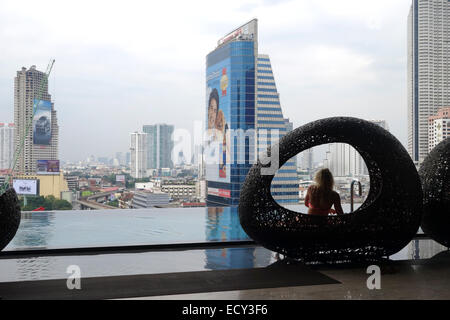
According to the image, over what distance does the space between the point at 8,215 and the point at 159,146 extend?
465 centimetres

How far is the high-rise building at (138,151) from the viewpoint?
8180 mm

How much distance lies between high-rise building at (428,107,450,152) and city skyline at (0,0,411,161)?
51 centimetres

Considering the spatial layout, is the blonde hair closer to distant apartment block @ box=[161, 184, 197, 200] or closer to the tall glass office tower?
the tall glass office tower

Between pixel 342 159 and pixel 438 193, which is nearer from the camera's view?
pixel 438 193

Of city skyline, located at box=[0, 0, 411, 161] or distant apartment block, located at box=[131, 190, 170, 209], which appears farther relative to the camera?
distant apartment block, located at box=[131, 190, 170, 209]

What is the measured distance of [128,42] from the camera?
7590 millimetres

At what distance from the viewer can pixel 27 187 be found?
8.52 meters

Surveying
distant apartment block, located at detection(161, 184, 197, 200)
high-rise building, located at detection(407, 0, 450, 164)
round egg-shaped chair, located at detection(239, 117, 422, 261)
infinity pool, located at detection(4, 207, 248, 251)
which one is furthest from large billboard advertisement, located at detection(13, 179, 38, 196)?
high-rise building, located at detection(407, 0, 450, 164)

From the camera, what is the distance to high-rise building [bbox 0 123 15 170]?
7465 millimetres

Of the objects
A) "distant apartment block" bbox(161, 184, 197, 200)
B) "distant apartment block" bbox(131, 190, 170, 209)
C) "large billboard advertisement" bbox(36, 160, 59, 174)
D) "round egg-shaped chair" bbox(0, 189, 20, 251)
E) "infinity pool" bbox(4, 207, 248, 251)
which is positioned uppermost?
"large billboard advertisement" bbox(36, 160, 59, 174)

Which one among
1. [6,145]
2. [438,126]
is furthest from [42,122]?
[438,126]

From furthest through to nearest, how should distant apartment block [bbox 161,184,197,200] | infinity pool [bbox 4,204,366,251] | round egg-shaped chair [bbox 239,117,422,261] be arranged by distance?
distant apartment block [bbox 161,184,197,200], infinity pool [bbox 4,204,366,251], round egg-shaped chair [bbox 239,117,422,261]

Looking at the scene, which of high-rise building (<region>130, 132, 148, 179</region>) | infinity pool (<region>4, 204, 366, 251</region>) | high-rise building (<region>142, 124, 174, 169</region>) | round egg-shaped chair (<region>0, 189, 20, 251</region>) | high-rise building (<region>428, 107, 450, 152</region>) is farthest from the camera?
high-rise building (<region>130, 132, 148, 179</region>)

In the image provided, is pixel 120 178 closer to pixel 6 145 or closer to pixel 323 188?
pixel 6 145
